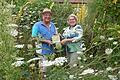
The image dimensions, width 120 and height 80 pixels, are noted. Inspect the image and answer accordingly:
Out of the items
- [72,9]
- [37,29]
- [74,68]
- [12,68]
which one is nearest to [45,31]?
[37,29]

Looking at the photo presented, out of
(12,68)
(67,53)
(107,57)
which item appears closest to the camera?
(12,68)

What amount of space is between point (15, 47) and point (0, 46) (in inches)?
7.0

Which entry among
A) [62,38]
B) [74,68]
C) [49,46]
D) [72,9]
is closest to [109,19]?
[72,9]

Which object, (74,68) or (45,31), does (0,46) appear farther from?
(45,31)

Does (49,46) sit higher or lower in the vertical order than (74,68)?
lower

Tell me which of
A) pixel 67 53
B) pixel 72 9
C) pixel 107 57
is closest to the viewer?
pixel 107 57

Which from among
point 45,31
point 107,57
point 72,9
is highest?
point 107,57

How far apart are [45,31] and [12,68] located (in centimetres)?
271

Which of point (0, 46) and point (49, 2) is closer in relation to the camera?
point (0, 46)

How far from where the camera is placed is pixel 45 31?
6.33 m

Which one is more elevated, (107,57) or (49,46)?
(107,57)

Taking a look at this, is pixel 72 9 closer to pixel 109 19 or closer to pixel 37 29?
pixel 109 19

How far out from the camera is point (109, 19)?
28.4ft

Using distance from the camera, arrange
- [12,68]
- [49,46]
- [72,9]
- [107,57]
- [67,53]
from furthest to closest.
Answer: [72,9], [67,53], [49,46], [107,57], [12,68]
